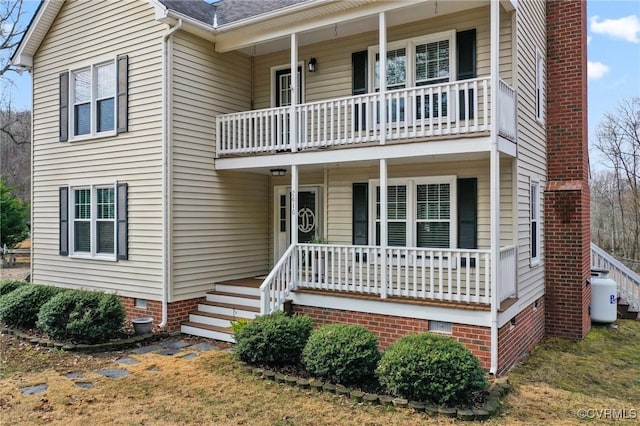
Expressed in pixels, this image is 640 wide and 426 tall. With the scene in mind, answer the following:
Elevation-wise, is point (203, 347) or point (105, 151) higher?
point (105, 151)

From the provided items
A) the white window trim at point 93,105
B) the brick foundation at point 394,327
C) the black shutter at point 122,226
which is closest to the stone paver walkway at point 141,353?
the brick foundation at point 394,327

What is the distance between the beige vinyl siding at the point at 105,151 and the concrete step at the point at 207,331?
3.12 feet

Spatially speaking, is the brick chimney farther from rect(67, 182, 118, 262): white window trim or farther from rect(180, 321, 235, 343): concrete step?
rect(67, 182, 118, 262): white window trim

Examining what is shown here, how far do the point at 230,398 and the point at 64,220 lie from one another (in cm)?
787

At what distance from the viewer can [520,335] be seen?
820cm

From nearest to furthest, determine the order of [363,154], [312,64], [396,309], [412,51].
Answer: [396,309], [363,154], [412,51], [312,64]

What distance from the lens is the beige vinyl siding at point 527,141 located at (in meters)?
8.29

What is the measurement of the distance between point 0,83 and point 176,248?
20.6m

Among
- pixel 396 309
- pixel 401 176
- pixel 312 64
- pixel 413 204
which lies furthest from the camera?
pixel 312 64

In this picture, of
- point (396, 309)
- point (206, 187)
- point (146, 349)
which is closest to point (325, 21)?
point (206, 187)

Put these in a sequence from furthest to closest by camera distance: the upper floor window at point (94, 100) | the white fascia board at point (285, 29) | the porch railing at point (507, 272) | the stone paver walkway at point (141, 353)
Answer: the upper floor window at point (94, 100) → the white fascia board at point (285, 29) → the porch railing at point (507, 272) → the stone paver walkway at point (141, 353)

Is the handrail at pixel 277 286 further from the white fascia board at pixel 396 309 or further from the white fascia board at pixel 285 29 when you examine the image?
the white fascia board at pixel 285 29

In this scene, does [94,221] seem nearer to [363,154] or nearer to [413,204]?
[363,154]

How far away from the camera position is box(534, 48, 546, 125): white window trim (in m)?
9.60
